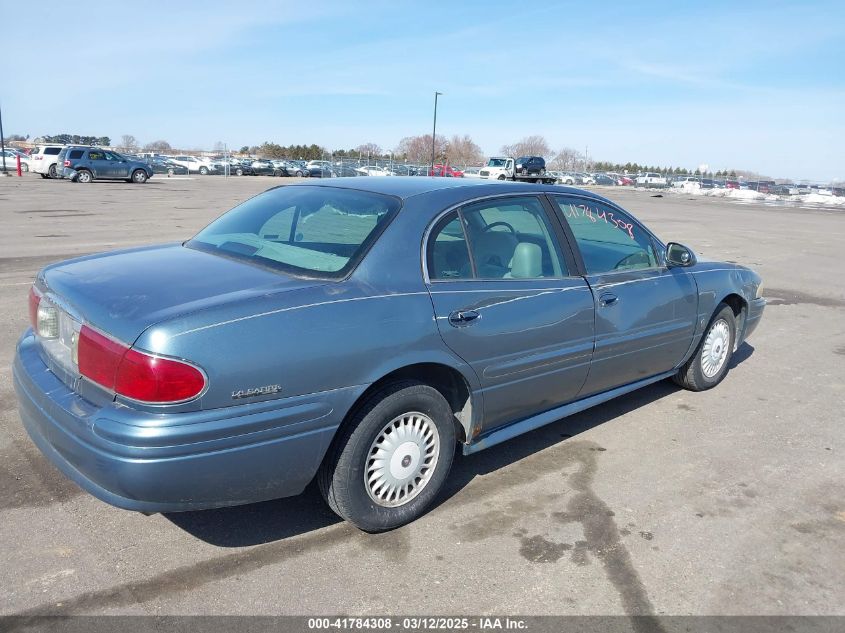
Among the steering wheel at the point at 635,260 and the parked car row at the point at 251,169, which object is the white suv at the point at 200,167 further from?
the steering wheel at the point at 635,260

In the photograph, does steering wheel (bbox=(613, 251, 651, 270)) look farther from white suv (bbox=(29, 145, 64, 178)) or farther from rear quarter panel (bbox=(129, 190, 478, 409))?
white suv (bbox=(29, 145, 64, 178))

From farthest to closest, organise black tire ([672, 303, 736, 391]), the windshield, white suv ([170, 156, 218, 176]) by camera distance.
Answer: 1. white suv ([170, 156, 218, 176])
2. black tire ([672, 303, 736, 391])
3. the windshield

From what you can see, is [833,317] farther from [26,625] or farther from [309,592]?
[26,625]

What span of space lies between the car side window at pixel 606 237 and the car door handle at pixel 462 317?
109 centimetres

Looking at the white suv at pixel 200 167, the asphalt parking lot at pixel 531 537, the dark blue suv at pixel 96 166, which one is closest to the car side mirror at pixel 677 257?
the asphalt parking lot at pixel 531 537

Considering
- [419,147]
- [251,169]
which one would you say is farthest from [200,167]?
[419,147]

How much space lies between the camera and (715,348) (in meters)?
5.42

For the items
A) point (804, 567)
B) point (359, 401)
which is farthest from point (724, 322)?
point (359, 401)

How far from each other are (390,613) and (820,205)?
176 feet

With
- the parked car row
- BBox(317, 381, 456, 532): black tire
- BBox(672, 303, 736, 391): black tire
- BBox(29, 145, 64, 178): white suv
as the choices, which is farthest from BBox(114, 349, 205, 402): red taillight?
BBox(29, 145, 64, 178): white suv

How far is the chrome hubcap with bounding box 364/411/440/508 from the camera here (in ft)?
10.4

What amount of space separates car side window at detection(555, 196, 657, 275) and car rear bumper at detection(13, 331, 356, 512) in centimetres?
196

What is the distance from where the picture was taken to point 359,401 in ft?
9.94

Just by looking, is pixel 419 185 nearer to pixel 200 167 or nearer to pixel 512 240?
pixel 512 240
